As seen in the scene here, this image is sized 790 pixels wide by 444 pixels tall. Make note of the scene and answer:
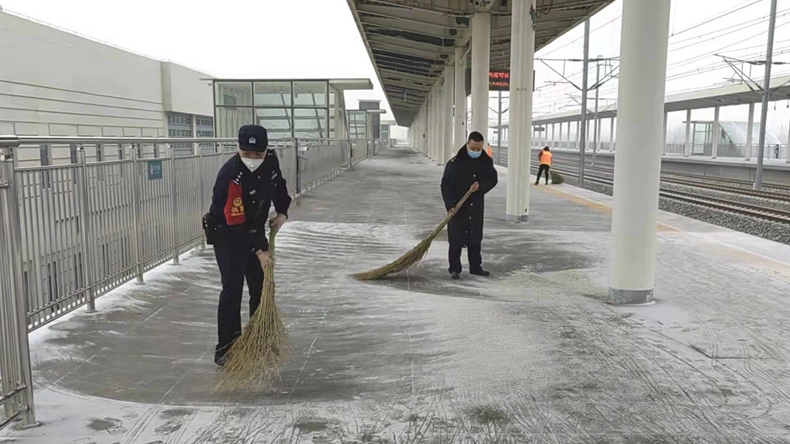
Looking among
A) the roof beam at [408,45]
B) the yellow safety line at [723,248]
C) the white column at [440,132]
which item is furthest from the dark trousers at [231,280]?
the white column at [440,132]

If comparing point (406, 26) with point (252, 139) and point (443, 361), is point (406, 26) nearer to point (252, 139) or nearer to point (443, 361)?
point (252, 139)

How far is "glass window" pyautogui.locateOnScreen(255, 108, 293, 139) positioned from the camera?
31.7 metres

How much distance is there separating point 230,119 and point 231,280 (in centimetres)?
2821

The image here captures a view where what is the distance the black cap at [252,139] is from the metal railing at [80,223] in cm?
131

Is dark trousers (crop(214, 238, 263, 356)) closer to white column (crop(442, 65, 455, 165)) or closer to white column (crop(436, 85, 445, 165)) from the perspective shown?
white column (crop(442, 65, 455, 165))

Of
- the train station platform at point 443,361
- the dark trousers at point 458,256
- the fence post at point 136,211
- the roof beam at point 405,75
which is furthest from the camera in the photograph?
the roof beam at point 405,75

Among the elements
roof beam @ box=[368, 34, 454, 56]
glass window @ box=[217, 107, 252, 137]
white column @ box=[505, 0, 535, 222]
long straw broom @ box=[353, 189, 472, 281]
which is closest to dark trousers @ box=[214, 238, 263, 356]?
long straw broom @ box=[353, 189, 472, 281]

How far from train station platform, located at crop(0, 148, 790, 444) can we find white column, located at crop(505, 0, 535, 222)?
4.25 m

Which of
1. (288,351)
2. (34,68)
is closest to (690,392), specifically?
(288,351)

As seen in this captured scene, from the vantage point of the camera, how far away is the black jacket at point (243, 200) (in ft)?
13.9

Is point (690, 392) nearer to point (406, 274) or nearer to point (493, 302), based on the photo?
point (493, 302)

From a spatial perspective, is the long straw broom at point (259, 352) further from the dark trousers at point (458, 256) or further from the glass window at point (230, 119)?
the glass window at point (230, 119)

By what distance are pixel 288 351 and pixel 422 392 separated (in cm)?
117

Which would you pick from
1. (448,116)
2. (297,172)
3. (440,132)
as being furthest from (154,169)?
(440,132)
